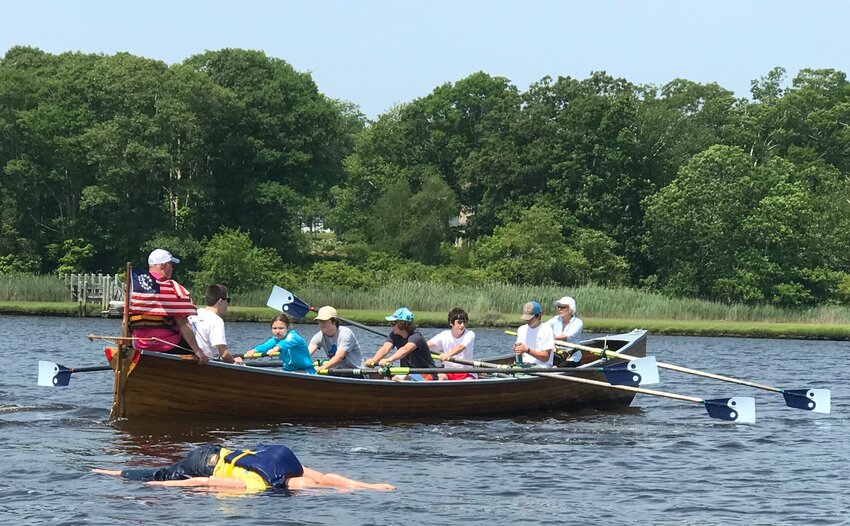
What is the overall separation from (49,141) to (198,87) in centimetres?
802

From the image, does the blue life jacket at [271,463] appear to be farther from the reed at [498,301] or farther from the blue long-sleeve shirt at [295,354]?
the reed at [498,301]

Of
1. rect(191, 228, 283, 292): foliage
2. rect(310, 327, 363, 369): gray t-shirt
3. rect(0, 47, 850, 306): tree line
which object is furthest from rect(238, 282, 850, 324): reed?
rect(310, 327, 363, 369): gray t-shirt

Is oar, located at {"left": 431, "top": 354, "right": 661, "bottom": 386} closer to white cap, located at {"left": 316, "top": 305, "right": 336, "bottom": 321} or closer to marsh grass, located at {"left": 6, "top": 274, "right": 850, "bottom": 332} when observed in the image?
white cap, located at {"left": 316, "top": 305, "right": 336, "bottom": 321}

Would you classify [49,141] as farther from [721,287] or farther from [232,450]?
[232,450]

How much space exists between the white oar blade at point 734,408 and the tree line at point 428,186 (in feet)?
127

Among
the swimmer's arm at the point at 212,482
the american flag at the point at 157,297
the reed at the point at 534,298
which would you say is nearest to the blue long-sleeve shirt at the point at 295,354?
the american flag at the point at 157,297

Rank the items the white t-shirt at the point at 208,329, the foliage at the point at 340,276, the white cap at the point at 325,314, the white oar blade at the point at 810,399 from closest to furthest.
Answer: the white t-shirt at the point at 208,329 → the white cap at the point at 325,314 → the white oar blade at the point at 810,399 → the foliage at the point at 340,276

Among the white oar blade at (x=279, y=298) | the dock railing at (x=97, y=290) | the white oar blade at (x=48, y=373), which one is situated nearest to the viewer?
the white oar blade at (x=48, y=373)

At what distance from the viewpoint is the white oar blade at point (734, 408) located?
17.7 meters

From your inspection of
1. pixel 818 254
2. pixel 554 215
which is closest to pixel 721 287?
pixel 818 254

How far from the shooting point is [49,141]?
210ft

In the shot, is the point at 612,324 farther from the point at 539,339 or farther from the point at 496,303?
the point at 539,339

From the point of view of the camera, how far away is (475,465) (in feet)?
48.1

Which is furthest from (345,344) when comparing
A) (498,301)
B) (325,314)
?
(498,301)
